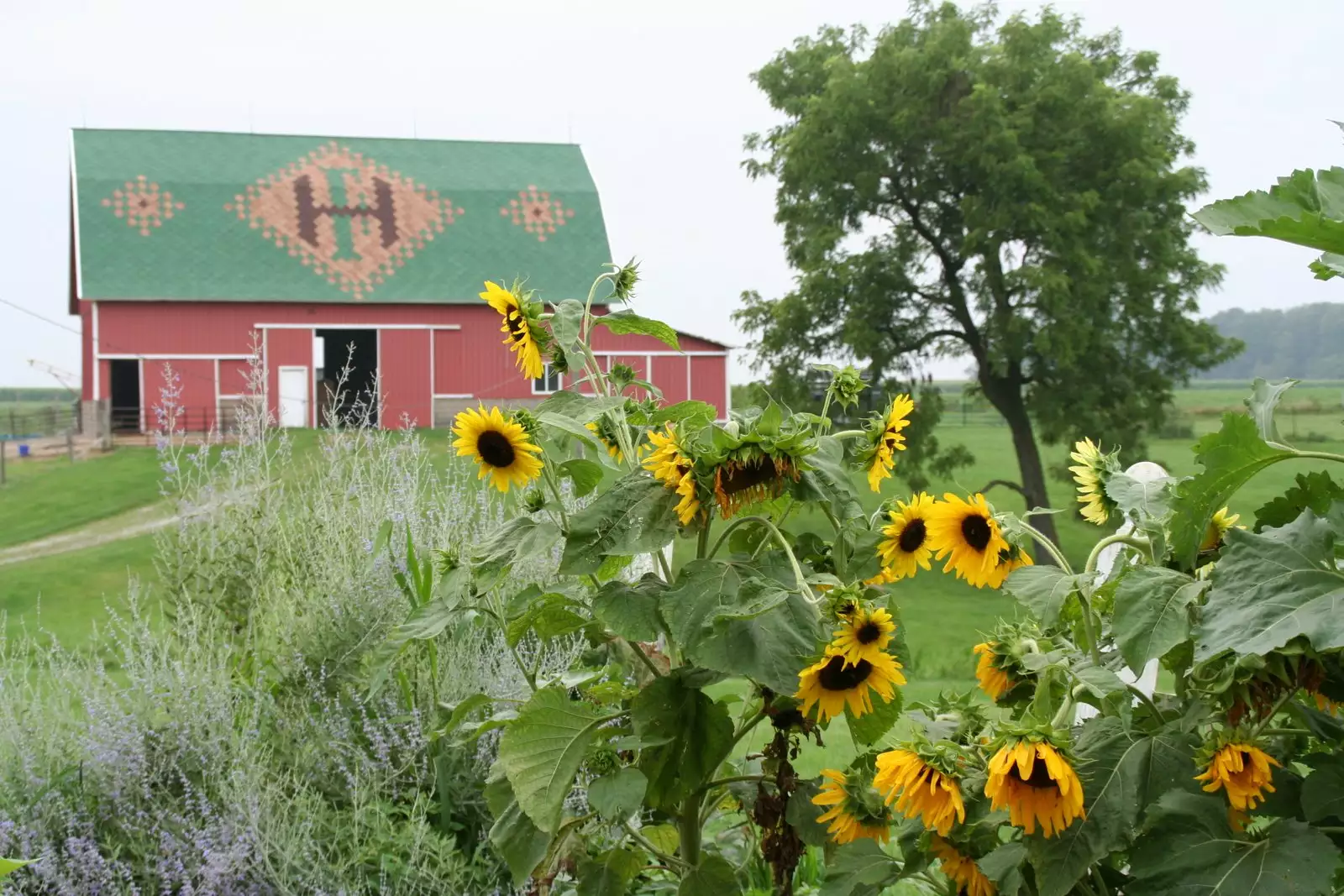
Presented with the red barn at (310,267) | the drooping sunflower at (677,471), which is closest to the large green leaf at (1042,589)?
the drooping sunflower at (677,471)

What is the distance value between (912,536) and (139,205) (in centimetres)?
1846

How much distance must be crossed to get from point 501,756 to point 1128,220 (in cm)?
1434

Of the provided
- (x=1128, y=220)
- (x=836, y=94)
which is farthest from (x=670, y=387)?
(x=1128, y=220)

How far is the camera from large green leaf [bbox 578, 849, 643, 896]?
1956 mm

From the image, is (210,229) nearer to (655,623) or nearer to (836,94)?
(836,94)

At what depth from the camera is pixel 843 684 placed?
5.49 feet

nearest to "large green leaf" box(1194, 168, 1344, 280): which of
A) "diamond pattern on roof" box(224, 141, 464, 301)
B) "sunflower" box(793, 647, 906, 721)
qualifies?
"sunflower" box(793, 647, 906, 721)

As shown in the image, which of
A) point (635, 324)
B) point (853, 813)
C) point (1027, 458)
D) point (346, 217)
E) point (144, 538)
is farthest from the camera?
point (346, 217)

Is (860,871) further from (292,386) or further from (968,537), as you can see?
(292,386)

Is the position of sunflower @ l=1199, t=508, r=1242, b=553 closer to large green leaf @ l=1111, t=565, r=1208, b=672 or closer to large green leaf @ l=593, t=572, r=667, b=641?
large green leaf @ l=1111, t=565, r=1208, b=672

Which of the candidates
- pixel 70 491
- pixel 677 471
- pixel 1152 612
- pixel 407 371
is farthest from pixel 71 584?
pixel 1152 612

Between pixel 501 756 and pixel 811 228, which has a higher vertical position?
pixel 811 228

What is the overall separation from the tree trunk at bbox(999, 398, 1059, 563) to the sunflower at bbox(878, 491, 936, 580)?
42.4ft

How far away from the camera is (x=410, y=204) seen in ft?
61.0
